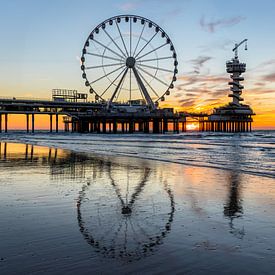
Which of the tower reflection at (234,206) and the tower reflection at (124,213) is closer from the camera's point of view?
the tower reflection at (124,213)

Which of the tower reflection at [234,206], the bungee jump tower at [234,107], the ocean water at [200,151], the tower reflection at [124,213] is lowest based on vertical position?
the tower reflection at [124,213]

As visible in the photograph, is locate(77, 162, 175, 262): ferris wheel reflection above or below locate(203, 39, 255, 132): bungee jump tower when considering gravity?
below

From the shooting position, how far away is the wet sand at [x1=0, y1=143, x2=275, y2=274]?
13.3 ft

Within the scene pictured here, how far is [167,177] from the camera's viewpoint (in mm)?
11734

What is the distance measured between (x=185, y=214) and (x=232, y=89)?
92274 mm

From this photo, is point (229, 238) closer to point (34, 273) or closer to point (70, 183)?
point (34, 273)

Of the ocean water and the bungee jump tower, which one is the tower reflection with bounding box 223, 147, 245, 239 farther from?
the bungee jump tower

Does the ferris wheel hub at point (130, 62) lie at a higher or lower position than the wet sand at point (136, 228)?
higher

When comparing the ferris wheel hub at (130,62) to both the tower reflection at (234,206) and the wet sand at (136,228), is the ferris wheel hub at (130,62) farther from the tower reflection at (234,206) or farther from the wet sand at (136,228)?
the wet sand at (136,228)

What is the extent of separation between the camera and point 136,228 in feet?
18.1

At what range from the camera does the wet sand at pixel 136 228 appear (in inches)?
159

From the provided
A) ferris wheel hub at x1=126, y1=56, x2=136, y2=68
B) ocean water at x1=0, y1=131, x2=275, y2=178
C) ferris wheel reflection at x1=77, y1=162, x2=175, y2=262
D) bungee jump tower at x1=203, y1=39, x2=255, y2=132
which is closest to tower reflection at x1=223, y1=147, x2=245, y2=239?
ferris wheel reflection at x1=77, y1=162, x2=175, y2=262

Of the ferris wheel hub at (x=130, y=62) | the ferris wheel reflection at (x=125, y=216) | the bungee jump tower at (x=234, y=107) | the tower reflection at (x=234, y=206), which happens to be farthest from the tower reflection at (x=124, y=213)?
the bungee jump tower at (x=234, y=107)

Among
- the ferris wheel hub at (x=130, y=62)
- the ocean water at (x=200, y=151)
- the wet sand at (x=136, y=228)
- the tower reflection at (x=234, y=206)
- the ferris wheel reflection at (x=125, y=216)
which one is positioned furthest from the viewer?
the ferris wheel hub at (x=130, y=62)
